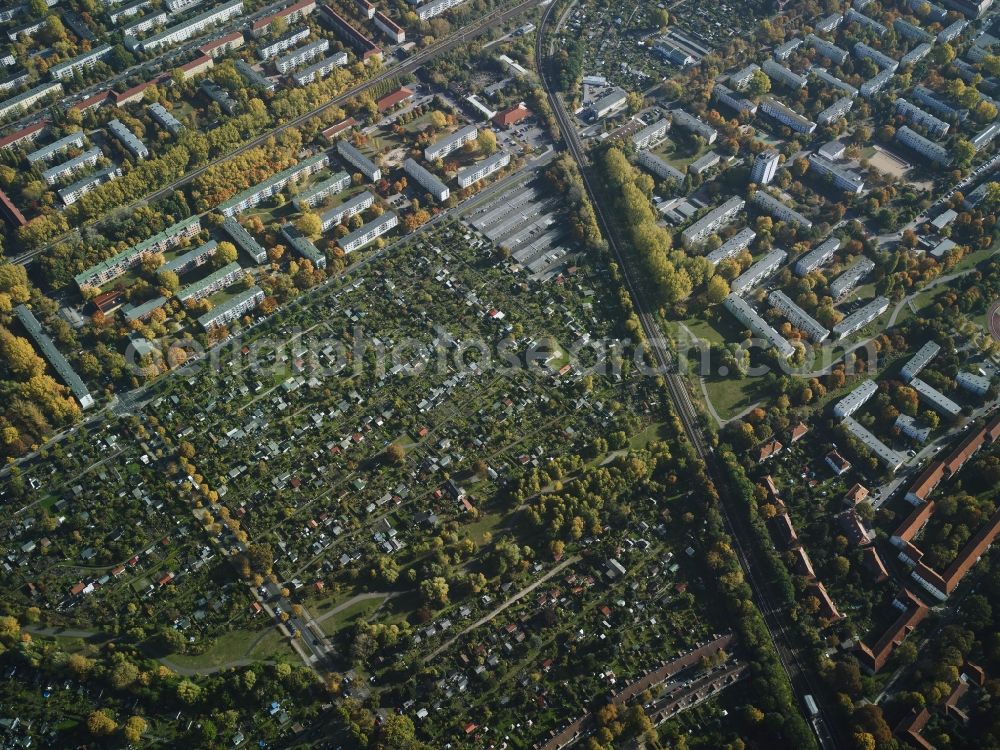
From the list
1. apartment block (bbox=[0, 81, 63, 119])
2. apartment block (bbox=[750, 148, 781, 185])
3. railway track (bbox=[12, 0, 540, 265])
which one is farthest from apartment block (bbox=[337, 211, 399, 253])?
apartment block (bbox=[0, 81, 63, 119])

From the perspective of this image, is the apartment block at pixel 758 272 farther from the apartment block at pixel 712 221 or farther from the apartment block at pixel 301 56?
the apartment block at pixel 301 56

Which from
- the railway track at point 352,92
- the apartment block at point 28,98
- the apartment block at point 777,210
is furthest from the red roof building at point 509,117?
the apartment block at point 28,98

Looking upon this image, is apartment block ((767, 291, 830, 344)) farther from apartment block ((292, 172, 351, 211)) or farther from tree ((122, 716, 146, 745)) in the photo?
tree ((122, 716, 146, 745))

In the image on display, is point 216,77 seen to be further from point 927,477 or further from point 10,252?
point 927,477

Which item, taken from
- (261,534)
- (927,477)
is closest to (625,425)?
(927,477)

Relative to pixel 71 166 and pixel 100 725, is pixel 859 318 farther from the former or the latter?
pixel 71 166

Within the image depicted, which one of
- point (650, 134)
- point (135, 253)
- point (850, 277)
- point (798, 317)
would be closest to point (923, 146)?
point (850, 277)

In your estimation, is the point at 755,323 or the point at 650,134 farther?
the point at 650,134
